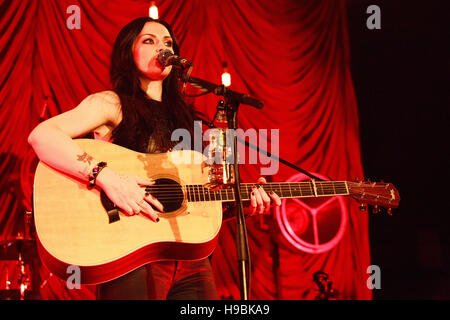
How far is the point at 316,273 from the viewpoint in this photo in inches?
173

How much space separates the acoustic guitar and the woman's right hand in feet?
0.15

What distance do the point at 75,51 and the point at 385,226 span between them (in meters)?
4.22

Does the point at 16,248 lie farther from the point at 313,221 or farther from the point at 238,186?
the point at 313,221

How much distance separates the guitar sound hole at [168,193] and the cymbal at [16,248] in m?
1.56

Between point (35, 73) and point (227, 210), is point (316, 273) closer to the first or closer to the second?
point (227, 210)

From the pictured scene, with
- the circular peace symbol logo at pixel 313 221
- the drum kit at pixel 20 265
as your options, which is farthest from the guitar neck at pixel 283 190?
the drum kit at pixel 20 265

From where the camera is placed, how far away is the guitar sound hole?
2307mm

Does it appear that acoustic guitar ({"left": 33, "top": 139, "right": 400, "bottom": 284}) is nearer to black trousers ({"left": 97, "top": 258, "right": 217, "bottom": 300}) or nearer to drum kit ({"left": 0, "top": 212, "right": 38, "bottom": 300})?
black trousers ({"left": 97, "top": 258, "right": 217, "bottom": 300})

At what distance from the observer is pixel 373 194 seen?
294 cm

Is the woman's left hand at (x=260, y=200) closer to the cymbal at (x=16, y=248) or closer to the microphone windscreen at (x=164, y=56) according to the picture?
the microphone windscreen at (x=164, y=56)

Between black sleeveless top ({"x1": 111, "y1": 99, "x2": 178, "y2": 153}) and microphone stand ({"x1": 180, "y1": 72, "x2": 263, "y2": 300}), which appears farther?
black sleeveless top ({"x1": 111, "y1": 99, "x2": 178, "y2": 153})

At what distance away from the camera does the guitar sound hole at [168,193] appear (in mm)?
2307

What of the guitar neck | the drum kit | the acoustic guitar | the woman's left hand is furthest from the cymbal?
the woman's left hand

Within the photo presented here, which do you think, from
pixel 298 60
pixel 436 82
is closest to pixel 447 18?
pixel 436 82
